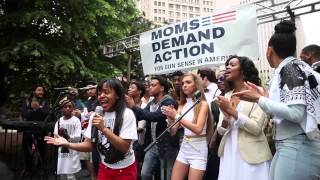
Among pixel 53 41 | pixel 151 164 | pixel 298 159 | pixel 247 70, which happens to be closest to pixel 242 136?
pixel 247 70

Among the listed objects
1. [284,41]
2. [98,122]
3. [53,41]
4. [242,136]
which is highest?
[53,41]

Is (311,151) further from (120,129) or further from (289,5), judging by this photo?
(289,5)

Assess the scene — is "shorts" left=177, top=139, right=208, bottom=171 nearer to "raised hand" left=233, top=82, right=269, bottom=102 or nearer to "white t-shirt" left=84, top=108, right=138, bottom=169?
"white t-shirt" left=84, top=108, right=138, bottom=169

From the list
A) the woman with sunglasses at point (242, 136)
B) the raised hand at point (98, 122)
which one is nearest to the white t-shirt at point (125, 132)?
the raised hand at point (98, 122)

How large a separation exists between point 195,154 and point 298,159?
2.12 metres

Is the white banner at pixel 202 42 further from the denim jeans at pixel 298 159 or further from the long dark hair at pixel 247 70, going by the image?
the denim jeans at pixel 298 159

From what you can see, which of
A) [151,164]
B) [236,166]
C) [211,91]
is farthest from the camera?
[211,91]

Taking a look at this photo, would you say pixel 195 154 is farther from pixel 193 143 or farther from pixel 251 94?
pixel 251 94

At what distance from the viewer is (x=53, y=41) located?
37.9 ft

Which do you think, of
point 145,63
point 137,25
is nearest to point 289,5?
point 145,63

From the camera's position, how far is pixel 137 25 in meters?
21.8

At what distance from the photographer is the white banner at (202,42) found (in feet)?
22.3

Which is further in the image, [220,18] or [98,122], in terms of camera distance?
[220,18]

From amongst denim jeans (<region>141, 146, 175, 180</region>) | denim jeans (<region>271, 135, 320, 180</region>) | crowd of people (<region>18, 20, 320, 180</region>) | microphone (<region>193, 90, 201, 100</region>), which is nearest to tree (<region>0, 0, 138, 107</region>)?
crowd of people (<region>18, 20, 320, 180</region>)
